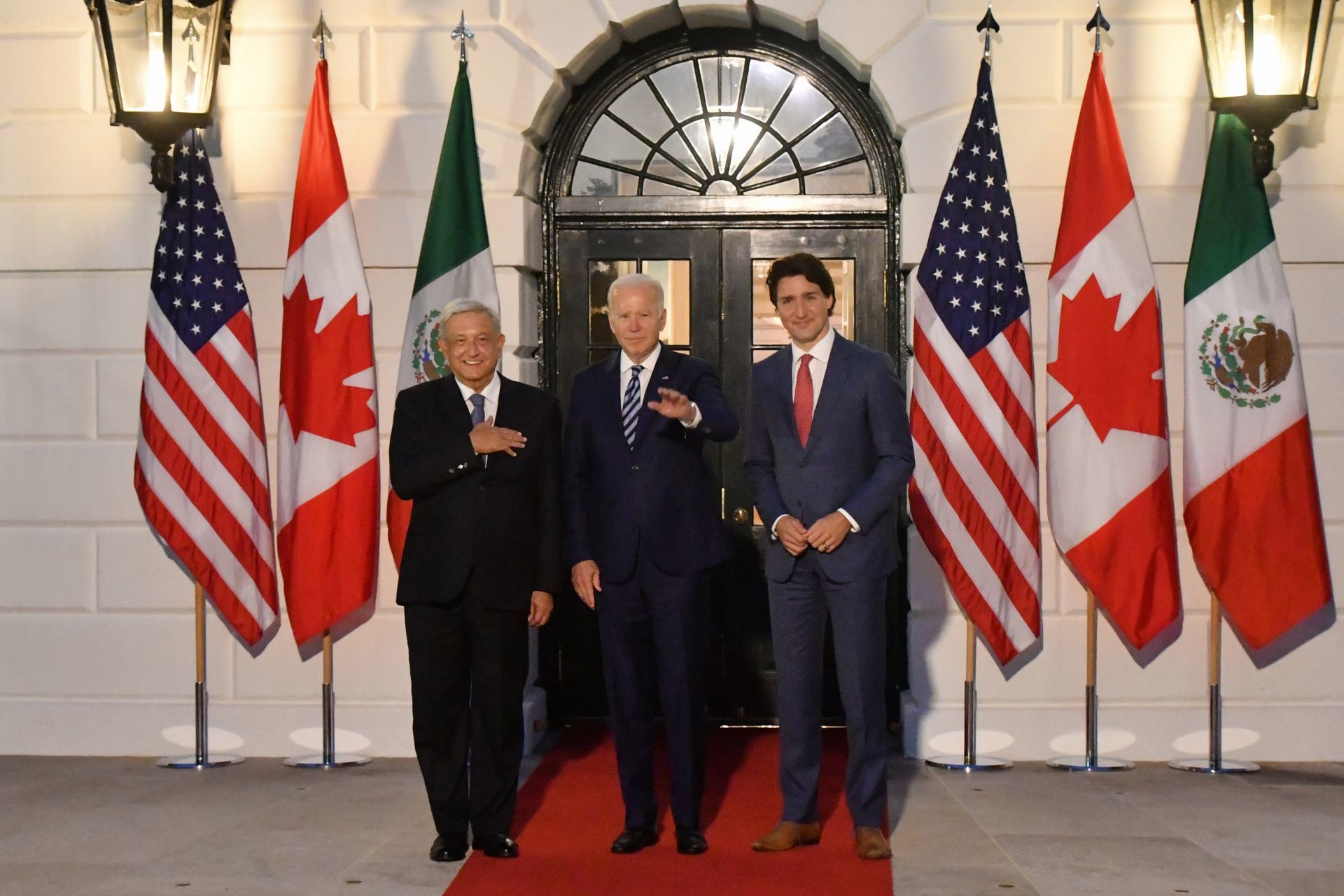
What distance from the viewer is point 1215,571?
5.67m

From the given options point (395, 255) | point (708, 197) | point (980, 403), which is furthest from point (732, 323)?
point (395, 255)

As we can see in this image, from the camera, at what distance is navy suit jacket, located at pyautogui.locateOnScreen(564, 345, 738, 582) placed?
14.4ft

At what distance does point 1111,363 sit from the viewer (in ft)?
18.7

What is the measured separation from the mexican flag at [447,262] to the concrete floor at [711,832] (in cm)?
119

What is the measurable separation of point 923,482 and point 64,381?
3.59m

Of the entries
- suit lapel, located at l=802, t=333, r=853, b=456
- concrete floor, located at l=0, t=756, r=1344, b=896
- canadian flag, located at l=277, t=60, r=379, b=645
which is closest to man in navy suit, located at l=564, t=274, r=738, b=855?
suit lapel, located at l=802, t=333, r=853, b=456

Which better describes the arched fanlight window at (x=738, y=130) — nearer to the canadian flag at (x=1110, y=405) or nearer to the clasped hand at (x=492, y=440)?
the canadian flag at (x=1110, y=405)

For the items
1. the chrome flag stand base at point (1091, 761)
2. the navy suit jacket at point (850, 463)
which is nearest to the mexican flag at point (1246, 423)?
the chrome flag stand base at point (1091, 761)

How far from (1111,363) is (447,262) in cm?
262

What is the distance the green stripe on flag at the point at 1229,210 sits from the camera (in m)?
5.64

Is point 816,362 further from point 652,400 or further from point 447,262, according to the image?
point 447,262

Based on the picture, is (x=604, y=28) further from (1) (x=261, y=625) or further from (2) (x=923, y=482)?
(1) (x=261, y=625)

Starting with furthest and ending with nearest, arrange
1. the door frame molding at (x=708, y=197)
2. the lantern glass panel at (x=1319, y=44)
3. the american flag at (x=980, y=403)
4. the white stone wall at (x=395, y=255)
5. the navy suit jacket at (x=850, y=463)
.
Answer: the door frame molding at (x=708, y=197), the white stone wall at (x=395, y=255), the american flag at (x=980, y=403), the lantern glass panel at (x=1319, y=44), the navy suit jacket at (x=850, y=463)

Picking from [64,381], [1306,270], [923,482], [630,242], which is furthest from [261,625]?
[1306,270]
